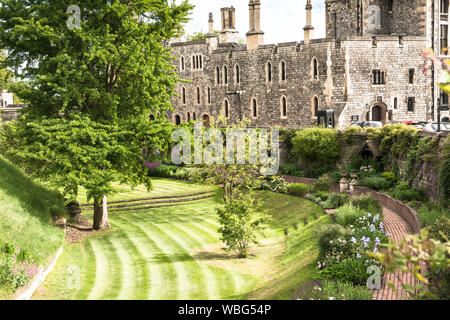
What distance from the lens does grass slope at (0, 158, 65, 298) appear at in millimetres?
17234

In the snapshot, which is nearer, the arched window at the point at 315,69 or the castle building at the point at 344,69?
the castle building at the point at 344,69

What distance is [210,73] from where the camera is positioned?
5488 cm

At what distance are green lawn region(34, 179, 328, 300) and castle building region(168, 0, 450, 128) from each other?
686 inches

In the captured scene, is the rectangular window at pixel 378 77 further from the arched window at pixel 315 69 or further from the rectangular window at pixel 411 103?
the arched window at pixel 315 69

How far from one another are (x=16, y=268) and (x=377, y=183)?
57.0ft

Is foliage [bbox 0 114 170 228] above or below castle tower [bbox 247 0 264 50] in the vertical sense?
below

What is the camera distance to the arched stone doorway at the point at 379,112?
4406cm

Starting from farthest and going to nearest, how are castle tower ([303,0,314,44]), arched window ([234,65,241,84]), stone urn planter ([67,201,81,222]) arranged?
arched window ([234,65,241,84])
castle tower ([303,0,314,44])
stone urn planter ([67,201,81,222])

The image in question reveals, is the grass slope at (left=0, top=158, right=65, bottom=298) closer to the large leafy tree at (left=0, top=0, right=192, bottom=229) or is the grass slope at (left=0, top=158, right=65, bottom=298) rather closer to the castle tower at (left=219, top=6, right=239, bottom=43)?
the large leafy tree at (left=0, top=0, right=192, bottom=229)

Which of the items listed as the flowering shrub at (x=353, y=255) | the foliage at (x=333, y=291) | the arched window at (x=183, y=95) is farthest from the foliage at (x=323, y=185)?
the arched window at (x=183, y=95)

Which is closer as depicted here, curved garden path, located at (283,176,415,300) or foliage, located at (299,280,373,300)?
curved garden path, located at (283,176,415,300)

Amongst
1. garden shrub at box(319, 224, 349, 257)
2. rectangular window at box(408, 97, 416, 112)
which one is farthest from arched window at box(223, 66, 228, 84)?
garden shrub at box(319, 224, 349, 257)

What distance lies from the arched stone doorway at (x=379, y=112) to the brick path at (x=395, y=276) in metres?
23.8

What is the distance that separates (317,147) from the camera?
1334 inches
